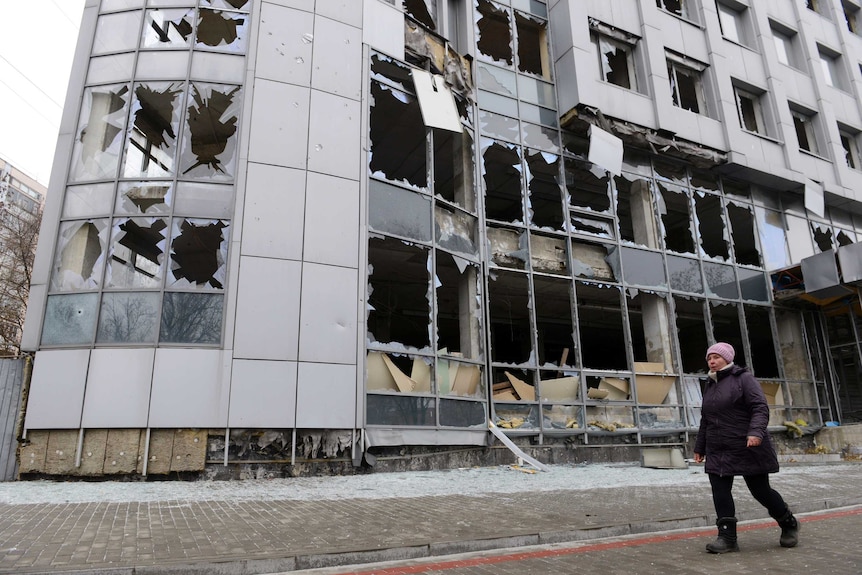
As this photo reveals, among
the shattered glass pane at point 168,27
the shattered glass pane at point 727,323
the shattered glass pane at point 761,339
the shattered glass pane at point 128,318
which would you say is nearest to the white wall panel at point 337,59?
the shattered glass pane at point 168,27

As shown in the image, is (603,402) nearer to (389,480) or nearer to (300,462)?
(389,480)

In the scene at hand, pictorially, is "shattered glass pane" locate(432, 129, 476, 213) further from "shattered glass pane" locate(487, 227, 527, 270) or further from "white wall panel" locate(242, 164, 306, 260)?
"white wall panel" locate(242, 164, 306, 260)

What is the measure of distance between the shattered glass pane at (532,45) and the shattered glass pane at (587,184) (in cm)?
282

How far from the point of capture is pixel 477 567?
14.6 ft

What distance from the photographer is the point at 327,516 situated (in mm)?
6262

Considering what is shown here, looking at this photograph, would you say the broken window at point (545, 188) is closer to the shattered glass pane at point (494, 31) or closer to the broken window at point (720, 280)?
the shattered glass pane at point (494, 31)

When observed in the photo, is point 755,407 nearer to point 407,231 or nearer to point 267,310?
point 267,310

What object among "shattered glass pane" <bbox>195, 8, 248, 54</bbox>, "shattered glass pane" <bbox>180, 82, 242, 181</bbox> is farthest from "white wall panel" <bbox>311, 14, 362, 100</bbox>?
"shattered glass pane" <bbox>180, 82, 242, 181</bbox>

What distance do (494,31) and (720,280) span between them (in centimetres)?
999

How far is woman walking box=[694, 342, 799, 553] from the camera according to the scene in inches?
183

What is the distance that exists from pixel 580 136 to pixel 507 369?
6900 millimetres

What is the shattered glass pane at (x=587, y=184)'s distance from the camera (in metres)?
15.8

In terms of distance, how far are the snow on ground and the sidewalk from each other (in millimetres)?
28

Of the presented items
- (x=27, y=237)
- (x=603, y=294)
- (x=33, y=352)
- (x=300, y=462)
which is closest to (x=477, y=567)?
(x=300, y=462)
